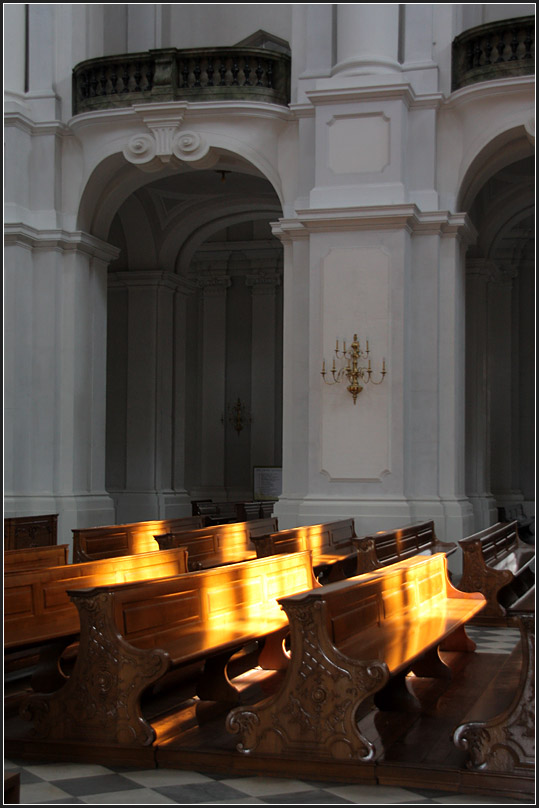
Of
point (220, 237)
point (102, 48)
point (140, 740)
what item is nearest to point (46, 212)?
point (102, 48)

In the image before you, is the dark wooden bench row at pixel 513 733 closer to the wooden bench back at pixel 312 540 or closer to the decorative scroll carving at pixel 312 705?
the decorative scroll carving at pixel 312 705

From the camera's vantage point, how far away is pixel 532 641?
444cm

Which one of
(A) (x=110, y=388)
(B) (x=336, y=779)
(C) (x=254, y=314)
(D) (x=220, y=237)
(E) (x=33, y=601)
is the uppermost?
(D) (x=220, y=237)

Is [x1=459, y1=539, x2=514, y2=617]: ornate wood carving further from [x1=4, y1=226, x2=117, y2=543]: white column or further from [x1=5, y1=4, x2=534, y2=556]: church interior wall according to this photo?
[x1=4, y1=226, x2=117, y2=543]: white column

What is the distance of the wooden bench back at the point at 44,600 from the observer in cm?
593

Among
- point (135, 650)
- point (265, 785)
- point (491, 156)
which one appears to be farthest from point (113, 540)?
point (491, 156)

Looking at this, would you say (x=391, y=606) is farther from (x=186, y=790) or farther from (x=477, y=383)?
(x=477, y=383)

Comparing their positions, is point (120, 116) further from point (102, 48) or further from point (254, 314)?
point (254, 314)

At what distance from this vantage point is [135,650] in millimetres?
5121

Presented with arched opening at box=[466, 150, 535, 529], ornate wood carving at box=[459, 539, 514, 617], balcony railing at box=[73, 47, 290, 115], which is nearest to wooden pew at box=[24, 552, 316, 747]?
ornate wood carving at box=[459, 539, 514, 617]

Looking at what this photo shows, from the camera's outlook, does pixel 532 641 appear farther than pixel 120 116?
No

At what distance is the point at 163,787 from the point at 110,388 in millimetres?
14964

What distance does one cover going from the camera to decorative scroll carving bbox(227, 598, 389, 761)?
4828 millimetres

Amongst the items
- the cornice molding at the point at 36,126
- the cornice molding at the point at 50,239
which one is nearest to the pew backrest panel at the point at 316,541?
the cornice molding at the point at 50,239
